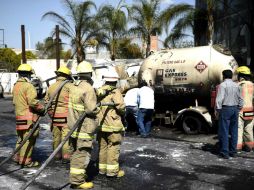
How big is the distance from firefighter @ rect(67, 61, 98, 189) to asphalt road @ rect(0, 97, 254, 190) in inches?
16.1

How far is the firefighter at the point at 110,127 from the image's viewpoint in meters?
6.41

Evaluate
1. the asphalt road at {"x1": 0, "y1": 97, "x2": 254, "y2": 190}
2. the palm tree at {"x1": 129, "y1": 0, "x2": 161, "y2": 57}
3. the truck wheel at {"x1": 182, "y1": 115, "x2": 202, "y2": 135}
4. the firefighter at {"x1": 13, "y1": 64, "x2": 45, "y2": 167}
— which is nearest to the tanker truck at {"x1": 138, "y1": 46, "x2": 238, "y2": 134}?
the truck wheel at {"x1": 182, "y1": 115, "x2": 202, "y2": 135}

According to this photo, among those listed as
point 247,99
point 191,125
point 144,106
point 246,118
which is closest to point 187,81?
point 191,125

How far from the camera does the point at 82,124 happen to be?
19.2ft

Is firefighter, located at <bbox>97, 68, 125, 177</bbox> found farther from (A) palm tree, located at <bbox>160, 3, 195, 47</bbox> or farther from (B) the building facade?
(A) palm tree, located at <bbox>160, 3, 195, 47</bbox>

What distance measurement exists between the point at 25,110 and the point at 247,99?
474cm

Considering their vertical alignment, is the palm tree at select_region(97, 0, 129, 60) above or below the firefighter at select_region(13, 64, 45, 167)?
above

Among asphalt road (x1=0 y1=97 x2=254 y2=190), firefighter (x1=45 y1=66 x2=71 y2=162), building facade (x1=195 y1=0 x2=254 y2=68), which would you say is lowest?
asphalt road (x1=0 y1=97 x2=254 y2=190)

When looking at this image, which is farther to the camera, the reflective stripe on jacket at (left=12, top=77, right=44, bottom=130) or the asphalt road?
the reflective stripe on jacket at (left=12, top=77, right=44, bottom=130)

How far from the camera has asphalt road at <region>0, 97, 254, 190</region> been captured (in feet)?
20.2

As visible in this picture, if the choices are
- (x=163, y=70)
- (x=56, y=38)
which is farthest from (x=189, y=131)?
(x=56, y=38)

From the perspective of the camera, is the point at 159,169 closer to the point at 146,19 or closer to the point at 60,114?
the point at 60,114

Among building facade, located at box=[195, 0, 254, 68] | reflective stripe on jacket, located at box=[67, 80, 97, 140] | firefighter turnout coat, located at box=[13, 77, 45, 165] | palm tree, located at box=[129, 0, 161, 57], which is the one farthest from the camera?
palm tree, located at box=[129, 0, 161, 57]

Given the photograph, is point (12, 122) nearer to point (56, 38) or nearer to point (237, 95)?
point (237, 95)
